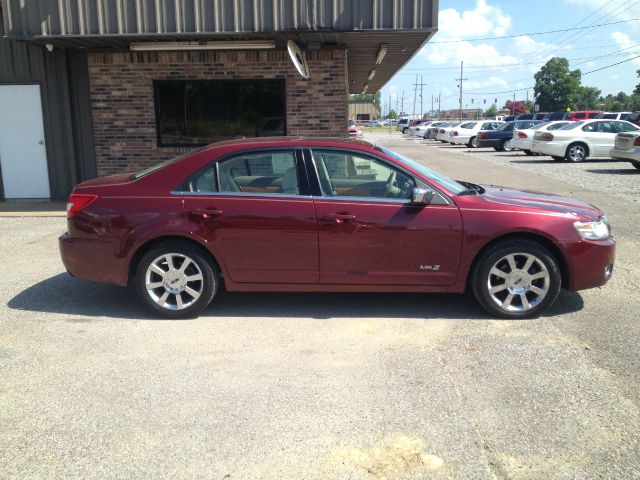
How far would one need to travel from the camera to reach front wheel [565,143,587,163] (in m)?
21.9

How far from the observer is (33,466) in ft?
10.1

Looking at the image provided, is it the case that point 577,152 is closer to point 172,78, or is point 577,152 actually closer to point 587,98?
point 172,78

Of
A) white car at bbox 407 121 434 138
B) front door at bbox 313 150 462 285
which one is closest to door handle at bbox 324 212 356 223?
front door at bbox 313 150 462 285

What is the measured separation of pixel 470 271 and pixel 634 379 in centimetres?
157

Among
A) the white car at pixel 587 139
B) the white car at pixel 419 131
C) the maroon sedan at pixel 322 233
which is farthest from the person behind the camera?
the white car at pixel 419 131

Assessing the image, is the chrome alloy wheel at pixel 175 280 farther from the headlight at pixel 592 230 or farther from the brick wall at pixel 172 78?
the brick wall at pixel 172 78

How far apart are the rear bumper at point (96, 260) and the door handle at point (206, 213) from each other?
0.76m

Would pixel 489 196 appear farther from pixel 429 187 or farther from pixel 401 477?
pixel 401 477

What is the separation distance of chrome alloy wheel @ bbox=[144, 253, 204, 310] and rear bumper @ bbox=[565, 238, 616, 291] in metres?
3.19

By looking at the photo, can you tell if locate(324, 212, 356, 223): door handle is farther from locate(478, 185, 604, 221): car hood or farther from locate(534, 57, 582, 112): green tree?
locate(534, 57, 582, 112): green tree

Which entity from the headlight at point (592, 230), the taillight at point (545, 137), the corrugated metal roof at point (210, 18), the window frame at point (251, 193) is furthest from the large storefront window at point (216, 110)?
the taillight at point (545, 137)

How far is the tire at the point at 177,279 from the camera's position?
5215mm

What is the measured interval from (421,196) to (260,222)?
4.50 ft

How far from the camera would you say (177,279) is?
5.24 meters
